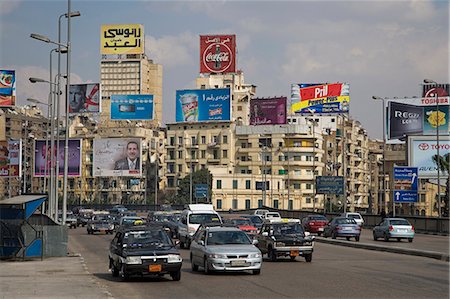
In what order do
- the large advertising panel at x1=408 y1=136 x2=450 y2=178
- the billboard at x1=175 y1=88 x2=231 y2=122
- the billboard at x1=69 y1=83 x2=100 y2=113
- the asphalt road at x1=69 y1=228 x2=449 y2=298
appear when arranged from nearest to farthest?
the asphalt road at x1=69 y1=228 x2=449 y2=298, the large advertising panel at x1=408 y1=136 x2=450 y2=178, the billboard at x1=69 y1=83 x2=100 y2=113, the billboard at x1=175 y1=88 x2=231 y2=122

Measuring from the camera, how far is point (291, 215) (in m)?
87.8

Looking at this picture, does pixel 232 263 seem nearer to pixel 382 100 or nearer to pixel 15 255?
pixel 15 255

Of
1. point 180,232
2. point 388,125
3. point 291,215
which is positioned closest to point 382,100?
point 388,125

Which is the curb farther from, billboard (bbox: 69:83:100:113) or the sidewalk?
billboard (bbox: 69:83:100:113)

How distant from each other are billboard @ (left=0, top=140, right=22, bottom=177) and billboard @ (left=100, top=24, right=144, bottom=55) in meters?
37.4

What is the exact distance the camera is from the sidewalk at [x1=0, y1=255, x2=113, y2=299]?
18797 mm

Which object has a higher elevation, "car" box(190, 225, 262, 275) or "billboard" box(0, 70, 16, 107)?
"billboard" box(0, 70, 16, 107)

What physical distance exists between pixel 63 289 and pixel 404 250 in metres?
19.3

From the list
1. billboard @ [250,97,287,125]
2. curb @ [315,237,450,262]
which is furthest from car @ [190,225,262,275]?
billboard @ [250,97,287,125]

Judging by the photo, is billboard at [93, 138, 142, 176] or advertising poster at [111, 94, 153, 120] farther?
advertising poster at [111, 94, 153, 120]

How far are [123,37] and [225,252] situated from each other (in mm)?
117658

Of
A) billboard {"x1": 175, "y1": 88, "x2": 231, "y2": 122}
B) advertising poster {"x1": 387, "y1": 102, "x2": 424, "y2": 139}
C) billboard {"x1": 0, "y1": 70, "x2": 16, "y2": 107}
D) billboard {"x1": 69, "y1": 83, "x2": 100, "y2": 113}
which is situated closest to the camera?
advertising poster {"x1": 387, "y1": 102, "x2": 424, "y2": 139}

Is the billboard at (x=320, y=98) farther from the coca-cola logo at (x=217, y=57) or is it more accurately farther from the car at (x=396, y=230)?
the car at (x=396, y=230)

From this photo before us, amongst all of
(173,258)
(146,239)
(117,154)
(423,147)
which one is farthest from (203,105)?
(173,258)
